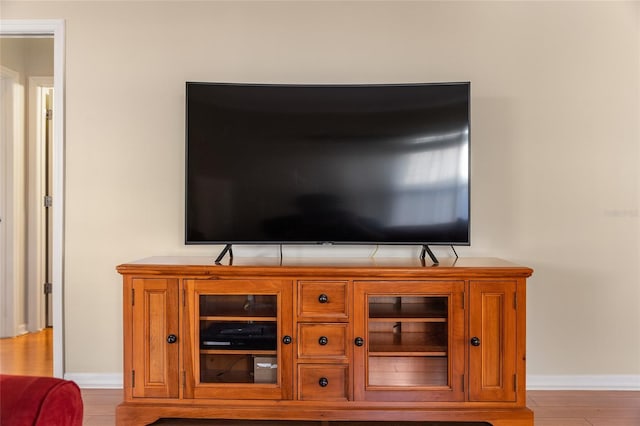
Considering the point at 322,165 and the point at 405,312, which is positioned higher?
the point at 322,165

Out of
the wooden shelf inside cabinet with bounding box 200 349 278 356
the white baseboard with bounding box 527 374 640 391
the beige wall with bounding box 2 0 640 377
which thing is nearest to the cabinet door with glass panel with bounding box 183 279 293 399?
the wooden shelf inside cabinet with bounding box 200 349 278 356

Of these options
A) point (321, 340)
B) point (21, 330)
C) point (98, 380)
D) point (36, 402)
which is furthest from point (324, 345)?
point (21, 330)

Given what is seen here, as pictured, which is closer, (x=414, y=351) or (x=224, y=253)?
(x=414, y=351)

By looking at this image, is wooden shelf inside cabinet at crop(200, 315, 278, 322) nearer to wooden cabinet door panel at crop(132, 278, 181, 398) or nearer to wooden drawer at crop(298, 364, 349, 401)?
wooden cabinet door panel at crop(132, 278, 181, 398)

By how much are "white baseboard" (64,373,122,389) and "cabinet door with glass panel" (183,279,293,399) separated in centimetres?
73

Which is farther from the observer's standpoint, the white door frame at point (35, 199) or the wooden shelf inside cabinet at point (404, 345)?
the white door frame at point (35, 199)

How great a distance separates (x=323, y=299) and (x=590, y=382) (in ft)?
5.51

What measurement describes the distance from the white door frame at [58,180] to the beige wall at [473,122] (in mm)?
46

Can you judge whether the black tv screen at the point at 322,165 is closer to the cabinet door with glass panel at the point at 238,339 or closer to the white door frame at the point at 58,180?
the cabinet door with glass panel at the point at 238,339

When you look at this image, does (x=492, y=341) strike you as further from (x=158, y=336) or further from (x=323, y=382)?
(x=158, y=336)

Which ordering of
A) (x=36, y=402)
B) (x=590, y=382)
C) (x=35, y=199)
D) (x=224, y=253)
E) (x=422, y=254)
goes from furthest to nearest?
(x=35, y=199) < (x=590, y=382) < (x=422, y=254) < (x=224, y=253) < (x=36, y=402)

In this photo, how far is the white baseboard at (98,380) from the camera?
96.8 inches

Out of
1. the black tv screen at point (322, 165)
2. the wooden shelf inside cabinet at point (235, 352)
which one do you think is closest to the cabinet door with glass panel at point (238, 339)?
the wooden shelf inside cabinet at point (235, 352)

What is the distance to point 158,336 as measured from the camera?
1.99 metres
